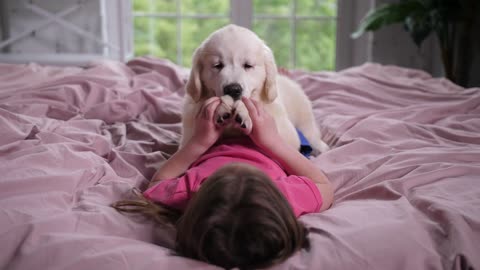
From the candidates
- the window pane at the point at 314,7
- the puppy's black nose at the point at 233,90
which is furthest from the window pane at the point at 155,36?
the puppy's black nose at the point at 233,90

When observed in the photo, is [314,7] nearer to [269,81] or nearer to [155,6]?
[155,6]

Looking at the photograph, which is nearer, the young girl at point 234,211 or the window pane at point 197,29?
the young girl at point 234,211

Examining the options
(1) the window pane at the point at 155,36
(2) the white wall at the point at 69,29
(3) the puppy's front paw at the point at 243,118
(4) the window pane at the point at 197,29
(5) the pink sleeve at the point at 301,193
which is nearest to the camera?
(5) the pink sleeve at the point at 301,193

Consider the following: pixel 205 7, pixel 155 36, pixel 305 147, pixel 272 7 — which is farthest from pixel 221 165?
pixel 155 36

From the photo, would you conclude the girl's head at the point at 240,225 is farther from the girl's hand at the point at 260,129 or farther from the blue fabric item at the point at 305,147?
the blue fabric item at the point at 305,147

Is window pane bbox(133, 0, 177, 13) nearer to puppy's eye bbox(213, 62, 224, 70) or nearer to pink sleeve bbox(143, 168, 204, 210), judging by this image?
puppy's eye bbox(213, 62, 224, 70)

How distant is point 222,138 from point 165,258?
0.60m

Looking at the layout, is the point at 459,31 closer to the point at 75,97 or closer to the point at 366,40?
the point at 366,40

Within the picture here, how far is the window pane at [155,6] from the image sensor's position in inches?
190

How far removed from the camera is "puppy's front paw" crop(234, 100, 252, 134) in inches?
51.0

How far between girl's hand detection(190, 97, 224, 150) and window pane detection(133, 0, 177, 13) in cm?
370

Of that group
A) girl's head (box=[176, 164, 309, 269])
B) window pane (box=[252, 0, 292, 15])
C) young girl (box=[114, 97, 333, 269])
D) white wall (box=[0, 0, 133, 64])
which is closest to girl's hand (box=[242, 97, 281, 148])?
young girl (box=[114, 97, 333, 269])

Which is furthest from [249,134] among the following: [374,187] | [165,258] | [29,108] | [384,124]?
[29,108]

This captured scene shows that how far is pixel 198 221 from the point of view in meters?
0.92
